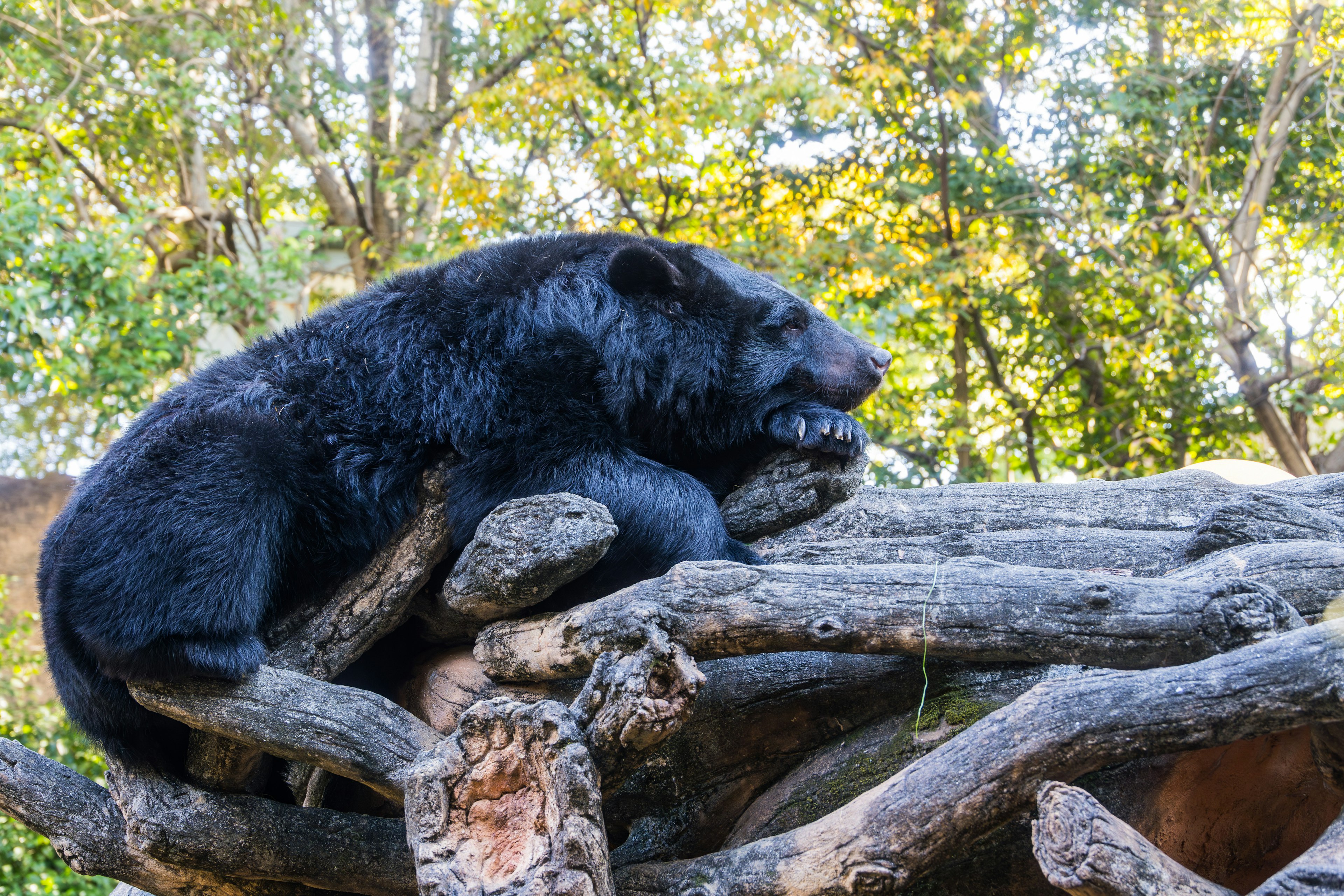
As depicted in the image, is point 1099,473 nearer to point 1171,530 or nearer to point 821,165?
point 821,165

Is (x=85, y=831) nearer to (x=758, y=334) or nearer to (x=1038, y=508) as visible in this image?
(x=758, y=334)

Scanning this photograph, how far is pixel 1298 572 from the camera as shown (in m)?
2.69

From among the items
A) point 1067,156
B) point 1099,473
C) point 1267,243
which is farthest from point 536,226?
point 1267,243

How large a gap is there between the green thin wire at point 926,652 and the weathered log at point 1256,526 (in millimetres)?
924

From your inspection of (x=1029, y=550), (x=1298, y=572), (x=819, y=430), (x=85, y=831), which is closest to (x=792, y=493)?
(x=819, y=430)

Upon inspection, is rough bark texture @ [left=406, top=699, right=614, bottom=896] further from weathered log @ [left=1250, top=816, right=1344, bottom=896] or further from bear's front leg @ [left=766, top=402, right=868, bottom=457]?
bear's front leg @ [left=766, top=402, right=868, bottom=457]

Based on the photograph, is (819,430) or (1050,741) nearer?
(1050,741)

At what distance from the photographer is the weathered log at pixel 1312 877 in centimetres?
183

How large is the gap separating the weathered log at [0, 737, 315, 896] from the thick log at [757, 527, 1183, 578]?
1.97 meters

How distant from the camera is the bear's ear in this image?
3555 millimetres

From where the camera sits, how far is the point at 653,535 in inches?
121

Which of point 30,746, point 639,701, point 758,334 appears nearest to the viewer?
point 639,701

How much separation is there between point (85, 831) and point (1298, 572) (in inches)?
134

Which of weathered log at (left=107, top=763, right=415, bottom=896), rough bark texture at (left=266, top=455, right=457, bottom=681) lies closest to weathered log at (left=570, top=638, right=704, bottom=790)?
weathered log at (left=107, top=763, right=415, bottom=896)
